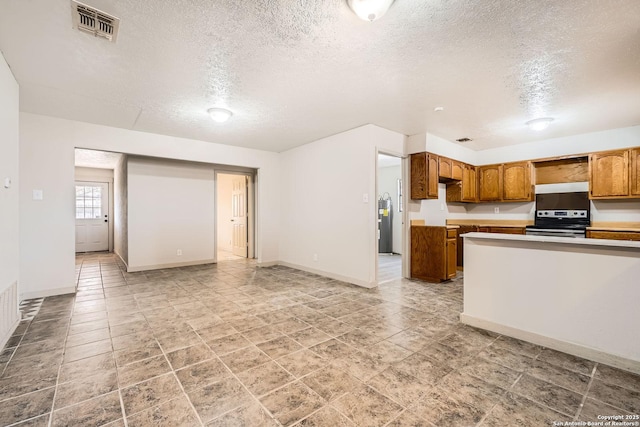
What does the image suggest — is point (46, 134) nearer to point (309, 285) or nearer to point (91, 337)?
point (91, 337)

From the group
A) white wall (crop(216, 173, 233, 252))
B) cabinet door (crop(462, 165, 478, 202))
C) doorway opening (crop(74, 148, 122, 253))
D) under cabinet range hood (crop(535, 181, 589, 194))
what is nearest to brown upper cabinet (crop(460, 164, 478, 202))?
cabinet door (crop(462, 165, 478, 202))

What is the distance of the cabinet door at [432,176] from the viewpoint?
15.8 feet

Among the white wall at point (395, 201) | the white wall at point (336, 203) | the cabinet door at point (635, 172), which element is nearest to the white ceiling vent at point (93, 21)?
the white wall at point (336, 203)

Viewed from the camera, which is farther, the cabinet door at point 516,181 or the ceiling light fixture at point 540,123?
the cabinet door at point 516,181

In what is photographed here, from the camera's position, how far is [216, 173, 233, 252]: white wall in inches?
334

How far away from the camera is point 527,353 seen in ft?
7.61

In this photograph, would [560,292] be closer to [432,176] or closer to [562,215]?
[432,176]

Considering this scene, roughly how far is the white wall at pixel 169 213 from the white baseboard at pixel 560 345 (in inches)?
212

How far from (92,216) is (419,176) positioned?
9222 mm

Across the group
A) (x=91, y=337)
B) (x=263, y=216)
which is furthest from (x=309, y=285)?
(x=91, y=337)

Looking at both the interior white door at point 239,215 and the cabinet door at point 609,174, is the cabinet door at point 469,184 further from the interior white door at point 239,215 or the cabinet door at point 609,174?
the interior white door at point 239,215

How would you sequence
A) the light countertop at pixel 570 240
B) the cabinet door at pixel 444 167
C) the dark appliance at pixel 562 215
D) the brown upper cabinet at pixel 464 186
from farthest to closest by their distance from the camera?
the brown upper cabinet at pixel 464 186, the cabinet door at pixel 444 167, the dark appliance at pixel 562 215, the light countertop at pixel 570 240

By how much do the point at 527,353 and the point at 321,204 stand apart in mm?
3601

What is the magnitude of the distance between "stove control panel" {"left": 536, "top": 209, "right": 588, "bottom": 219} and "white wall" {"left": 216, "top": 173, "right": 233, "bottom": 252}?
7.50 metres
